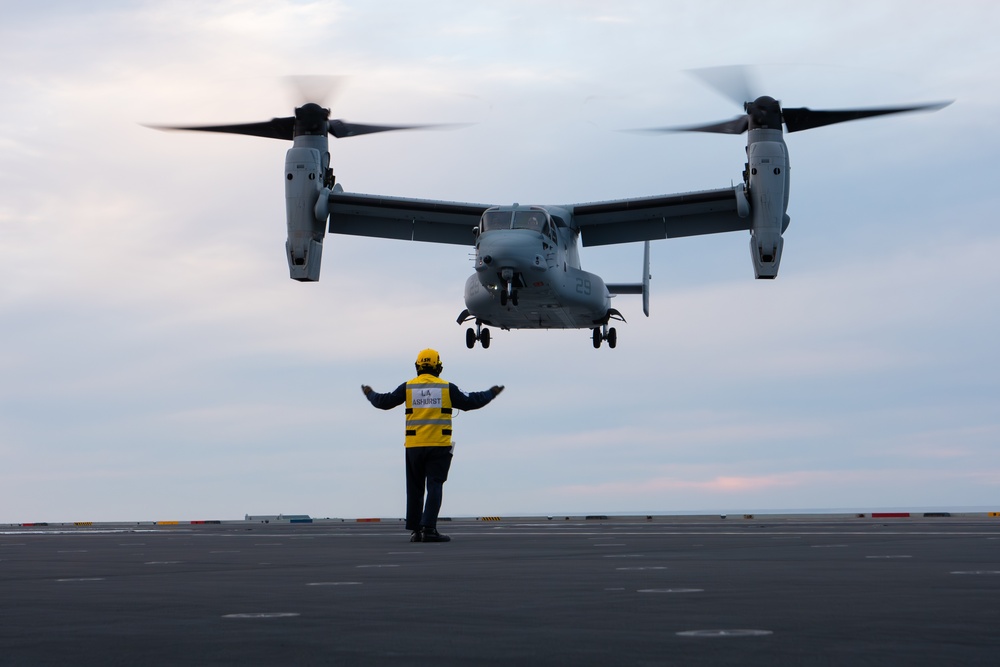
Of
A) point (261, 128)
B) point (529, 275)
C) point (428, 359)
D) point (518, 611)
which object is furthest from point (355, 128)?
point (518, 611)

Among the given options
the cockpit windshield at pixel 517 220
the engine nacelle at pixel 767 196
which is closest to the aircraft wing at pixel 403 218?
the cockpit windshield at pixel 517 220

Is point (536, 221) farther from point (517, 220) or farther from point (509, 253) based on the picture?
point (509, 253)

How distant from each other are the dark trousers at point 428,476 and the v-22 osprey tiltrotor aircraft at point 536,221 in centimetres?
1855

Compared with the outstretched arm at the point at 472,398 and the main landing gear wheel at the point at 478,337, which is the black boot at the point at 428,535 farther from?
the main landing gear wheel at the point at 478,337

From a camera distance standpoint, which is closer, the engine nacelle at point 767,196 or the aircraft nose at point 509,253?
the aircraft nose at point 509,253

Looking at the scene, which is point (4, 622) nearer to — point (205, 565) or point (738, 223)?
point (205, 565)

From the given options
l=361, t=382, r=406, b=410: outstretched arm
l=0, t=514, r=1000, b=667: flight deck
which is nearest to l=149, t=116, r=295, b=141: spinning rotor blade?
l=361, t=382, r=406, b=410: outstretched arm

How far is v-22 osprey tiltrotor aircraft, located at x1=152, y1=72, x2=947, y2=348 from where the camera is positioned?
34.9 m

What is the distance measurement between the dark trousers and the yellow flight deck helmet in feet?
3.43

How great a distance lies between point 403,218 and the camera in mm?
43312

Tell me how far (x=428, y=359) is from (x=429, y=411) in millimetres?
678

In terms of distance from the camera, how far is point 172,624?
17.4 ft

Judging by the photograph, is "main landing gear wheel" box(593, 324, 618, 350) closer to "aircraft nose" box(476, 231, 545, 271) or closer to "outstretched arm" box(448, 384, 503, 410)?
"aircraft nose" box(476, 231, 545, 271)

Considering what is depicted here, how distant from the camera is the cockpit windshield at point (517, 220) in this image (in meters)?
35.0
